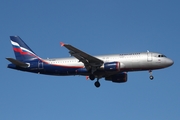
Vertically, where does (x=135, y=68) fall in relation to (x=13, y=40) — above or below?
below

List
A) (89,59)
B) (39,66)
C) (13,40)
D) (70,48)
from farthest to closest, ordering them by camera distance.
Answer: (13,40), (39,66), (89,59), (70,48)

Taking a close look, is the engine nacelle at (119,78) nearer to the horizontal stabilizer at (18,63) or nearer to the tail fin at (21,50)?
the tail fin at (21,50)

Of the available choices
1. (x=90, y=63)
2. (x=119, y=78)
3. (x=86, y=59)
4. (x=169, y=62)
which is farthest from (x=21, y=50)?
(x=169, y=62)

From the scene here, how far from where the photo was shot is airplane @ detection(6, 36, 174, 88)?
178 feet

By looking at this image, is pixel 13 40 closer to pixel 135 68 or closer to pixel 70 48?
pixel 70 48

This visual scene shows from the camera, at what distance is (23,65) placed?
59.8 meters

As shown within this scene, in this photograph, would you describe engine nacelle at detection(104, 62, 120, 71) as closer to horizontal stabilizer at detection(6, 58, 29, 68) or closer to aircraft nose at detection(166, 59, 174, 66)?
aircraft nose at detection(166, 59, 174, 66)

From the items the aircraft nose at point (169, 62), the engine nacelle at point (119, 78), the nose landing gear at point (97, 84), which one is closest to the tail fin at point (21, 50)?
the nose landing gear at point (97, 84)

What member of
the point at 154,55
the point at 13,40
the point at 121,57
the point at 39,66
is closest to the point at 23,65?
the point at 39,66

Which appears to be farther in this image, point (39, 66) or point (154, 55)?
point (39, 66)

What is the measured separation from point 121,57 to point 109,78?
7145mm

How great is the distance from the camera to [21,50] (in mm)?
64000

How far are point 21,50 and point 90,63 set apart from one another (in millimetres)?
13958

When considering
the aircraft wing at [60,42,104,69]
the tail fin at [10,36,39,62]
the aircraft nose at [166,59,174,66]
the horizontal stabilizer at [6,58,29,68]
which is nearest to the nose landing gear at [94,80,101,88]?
the aircraft wing at [60,42,104,69]
